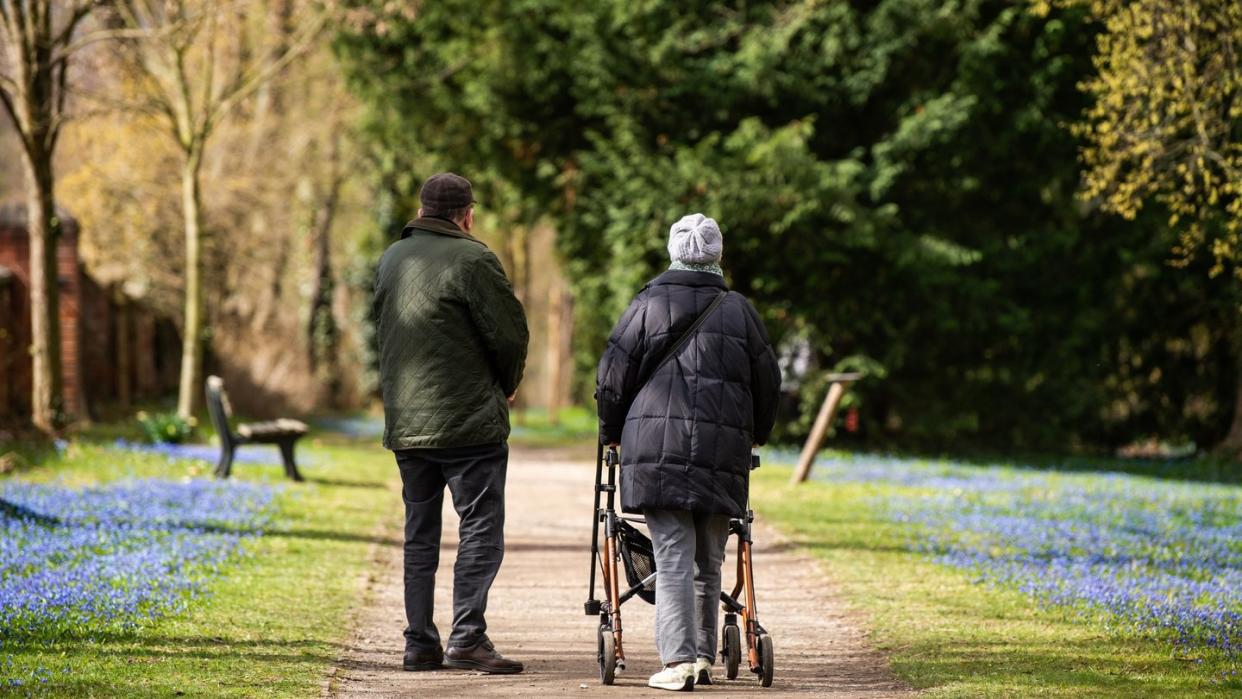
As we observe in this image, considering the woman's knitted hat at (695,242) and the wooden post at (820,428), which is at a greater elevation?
the woman's knitted hat at (695,242)

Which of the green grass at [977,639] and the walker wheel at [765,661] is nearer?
the walker wheel at [765,661]

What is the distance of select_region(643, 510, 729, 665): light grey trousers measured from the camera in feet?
20.9

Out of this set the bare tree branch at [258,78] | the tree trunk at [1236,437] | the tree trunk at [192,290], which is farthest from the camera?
the tree trunk at [1236,437]

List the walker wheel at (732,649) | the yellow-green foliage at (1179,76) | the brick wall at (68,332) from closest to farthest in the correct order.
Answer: the walker wheel at (732,649), the yellow-green foliage at (1179,76), the brick wall at (68,332)

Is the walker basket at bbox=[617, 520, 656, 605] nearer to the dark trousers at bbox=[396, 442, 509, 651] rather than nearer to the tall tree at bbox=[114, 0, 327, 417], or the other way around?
the dark trousers at bbox=[396, 442, 509, 651]

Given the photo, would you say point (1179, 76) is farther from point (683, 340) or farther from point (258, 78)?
point (258, 78)

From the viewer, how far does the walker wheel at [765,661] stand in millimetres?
6500

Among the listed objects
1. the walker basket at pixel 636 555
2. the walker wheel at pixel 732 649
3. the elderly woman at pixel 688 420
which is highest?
the elderly woman at pixel 688 420

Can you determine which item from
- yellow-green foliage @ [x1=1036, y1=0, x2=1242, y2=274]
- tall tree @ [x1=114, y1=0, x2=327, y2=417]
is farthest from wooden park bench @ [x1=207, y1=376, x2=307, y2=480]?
yellow-green foliage @ [x1=1036, y1=0, x2=1242, y2=274]

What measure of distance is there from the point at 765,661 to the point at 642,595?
654 mm

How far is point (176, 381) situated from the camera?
3266 centimetres

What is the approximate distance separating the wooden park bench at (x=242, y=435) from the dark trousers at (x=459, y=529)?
342 inches

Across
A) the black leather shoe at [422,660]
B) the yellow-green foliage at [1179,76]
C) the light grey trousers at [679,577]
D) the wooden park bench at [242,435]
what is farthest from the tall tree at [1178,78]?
the wooden park bench at [242,435]

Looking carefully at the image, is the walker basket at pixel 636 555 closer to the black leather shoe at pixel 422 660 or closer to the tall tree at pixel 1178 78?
the black leather shoe at pixel 422 660
